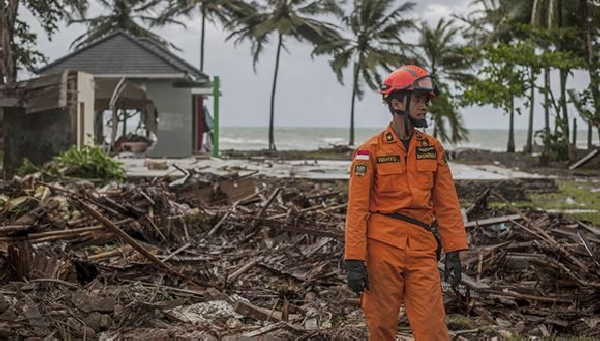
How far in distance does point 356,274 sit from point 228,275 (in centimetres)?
270

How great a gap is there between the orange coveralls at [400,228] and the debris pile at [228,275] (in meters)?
0.91

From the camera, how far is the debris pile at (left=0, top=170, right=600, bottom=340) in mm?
4820

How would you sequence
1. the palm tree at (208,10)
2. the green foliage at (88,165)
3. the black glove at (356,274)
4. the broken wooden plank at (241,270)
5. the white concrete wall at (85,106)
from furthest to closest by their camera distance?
the palm tree at (208,10) → the white concrete wall at (85,106) → the green foliage at (88,165) → the broken wooden plank at (241,270) → the black glove at (356,274)

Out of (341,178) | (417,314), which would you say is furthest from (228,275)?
(341,178)

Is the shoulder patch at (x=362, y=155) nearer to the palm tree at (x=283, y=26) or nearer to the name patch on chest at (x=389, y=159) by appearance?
the name patch on chest at (x=389, y=159)

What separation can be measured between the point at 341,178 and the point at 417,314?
11826 mm

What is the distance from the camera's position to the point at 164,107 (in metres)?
25.2

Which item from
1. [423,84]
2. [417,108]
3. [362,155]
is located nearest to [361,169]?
[362,155]

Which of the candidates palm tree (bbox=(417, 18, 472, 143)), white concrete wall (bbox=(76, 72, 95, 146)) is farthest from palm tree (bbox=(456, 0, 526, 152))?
white concrete wall (bbox=(76, 72, 95, 146))

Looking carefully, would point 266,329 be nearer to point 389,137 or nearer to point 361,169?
point 361,169

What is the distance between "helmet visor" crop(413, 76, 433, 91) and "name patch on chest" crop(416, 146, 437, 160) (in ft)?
1.12

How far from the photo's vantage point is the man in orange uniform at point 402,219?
149 inches

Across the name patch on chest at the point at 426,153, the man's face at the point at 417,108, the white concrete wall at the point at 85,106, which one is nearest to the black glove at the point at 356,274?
the name patch on chest at the point at 426,153

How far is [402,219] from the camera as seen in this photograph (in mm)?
3904
